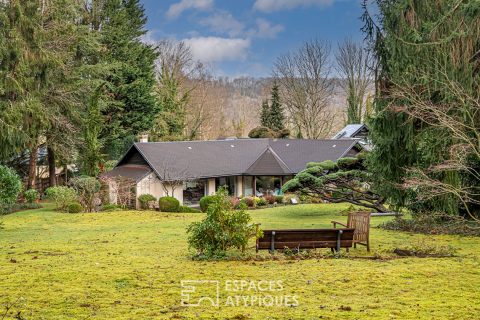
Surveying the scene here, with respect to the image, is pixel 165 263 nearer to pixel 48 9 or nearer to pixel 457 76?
pixel 457 76

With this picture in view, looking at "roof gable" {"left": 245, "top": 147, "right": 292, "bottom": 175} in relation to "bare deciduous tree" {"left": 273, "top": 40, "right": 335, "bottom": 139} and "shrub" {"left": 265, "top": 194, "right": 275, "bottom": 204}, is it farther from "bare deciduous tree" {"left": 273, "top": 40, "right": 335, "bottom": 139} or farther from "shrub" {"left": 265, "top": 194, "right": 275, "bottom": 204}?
"bare deciduous tree" {"left": 273, "top": 40, "right": 335, "bottom": 139}

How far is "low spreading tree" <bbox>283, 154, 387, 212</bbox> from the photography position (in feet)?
74.0

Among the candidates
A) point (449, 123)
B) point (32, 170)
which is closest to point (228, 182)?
point (32, 170)

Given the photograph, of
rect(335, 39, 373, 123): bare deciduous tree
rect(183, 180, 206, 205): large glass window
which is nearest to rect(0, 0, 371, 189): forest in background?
rect(335, 39, 373, 123): bare deciduous tree

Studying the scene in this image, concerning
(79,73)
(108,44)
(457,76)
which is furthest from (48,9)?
(457,76)

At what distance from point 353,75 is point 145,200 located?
113 ft

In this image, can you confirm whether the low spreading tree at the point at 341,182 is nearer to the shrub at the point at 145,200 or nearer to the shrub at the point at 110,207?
the shrub at the point at 145,200

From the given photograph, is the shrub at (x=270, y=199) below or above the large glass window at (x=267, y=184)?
below

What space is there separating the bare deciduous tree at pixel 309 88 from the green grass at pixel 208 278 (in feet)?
138

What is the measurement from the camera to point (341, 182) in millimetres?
23062

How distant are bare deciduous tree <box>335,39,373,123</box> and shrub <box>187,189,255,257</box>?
46.4 metres

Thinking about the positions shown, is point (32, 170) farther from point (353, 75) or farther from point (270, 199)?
point (353, 75)

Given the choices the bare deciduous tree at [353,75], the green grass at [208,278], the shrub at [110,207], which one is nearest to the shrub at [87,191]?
the shrub at [110,207]

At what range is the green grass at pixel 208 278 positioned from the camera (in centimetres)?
613
